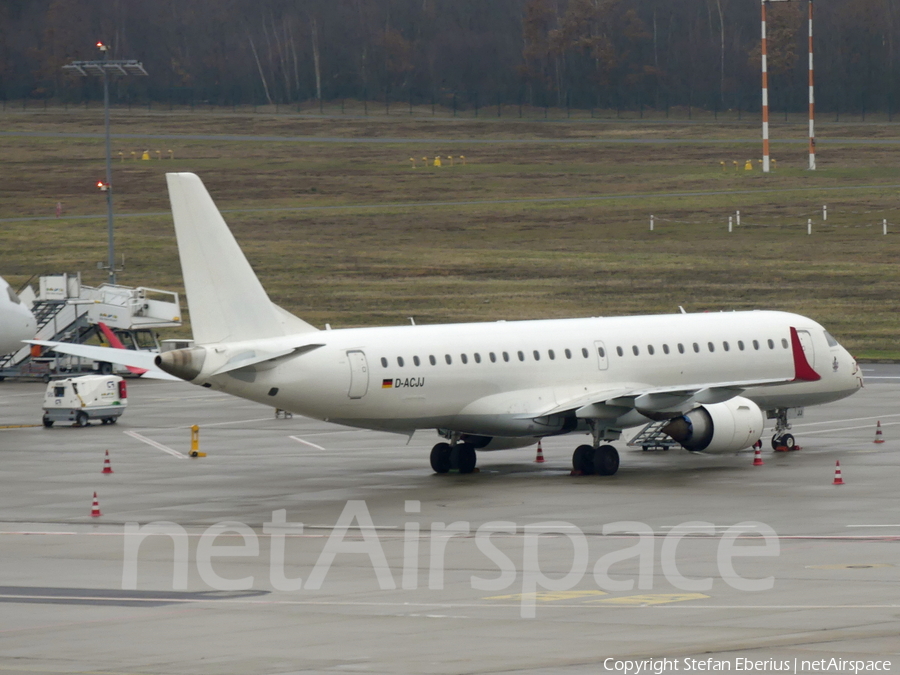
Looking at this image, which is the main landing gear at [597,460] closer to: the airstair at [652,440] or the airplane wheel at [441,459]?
the airplane wheel at [441,459]

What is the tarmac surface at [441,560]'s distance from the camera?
1864cm

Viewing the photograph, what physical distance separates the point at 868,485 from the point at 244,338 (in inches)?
570

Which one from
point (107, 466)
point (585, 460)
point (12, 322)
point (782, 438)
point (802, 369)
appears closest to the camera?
point (585, 460)

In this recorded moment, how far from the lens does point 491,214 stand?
11044 cm

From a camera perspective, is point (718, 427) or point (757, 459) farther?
point (757, 459)

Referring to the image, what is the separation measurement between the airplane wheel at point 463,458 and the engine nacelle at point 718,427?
4.96m

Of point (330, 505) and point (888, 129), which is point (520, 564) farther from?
point (888, 129)

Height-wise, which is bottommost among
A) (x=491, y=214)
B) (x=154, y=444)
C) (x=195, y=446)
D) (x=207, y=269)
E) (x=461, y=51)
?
(x=154, y=444)

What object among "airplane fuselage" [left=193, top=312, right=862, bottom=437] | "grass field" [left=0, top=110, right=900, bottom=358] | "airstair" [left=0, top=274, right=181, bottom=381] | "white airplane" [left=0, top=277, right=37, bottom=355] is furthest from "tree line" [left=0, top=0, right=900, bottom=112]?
"airplane fuselage" [left=193, top=312, right=862, bottom=437]

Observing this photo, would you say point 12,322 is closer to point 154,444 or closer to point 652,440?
point 154,444

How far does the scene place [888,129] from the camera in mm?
144500

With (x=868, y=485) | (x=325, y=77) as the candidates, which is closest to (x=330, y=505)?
(x=868, y=485)

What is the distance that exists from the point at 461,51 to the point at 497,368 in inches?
5808

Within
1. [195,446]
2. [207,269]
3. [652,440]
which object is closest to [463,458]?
[652,440]
